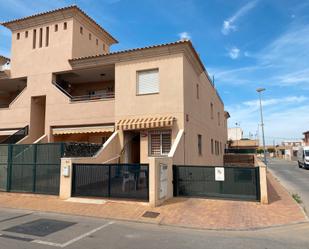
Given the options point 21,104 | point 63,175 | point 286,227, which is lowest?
point 286,227

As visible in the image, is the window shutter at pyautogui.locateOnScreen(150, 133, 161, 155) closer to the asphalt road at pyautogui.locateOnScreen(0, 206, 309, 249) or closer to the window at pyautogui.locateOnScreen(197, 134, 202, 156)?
the window at pyautogui.locateOnScreen(197, 134, 202, 156)

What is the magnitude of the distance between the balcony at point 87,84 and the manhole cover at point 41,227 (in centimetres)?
1161

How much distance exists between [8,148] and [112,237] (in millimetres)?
10217

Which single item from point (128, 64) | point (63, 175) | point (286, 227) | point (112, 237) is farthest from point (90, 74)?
point (286, 227)

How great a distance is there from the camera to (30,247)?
6.73 meters

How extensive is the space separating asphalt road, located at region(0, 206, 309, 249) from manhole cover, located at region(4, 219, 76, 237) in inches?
1.1

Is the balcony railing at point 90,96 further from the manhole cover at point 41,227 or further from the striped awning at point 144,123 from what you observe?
the manhole cover at point 41,227

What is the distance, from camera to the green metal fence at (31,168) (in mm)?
13516

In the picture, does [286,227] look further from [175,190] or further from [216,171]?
[175,190]

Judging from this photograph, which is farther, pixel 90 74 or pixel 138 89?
pixel 90 74

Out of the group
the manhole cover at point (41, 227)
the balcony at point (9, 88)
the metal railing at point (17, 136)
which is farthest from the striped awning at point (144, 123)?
the balcony at point (9, 88)

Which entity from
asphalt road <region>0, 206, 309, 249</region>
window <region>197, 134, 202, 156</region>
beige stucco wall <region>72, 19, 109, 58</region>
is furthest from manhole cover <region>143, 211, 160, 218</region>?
beige stucco wall <region>72, 19, 109, 58</region>

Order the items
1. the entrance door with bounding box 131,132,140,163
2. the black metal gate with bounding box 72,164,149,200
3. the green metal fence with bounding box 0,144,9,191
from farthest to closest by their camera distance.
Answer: the entrance door with bounding box 131,132,140,163, the green metal fence with bounding box 0,144,9,191, the black metal gate with bounding box 72,164,149,200

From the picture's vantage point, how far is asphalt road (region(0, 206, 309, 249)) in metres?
6.89
